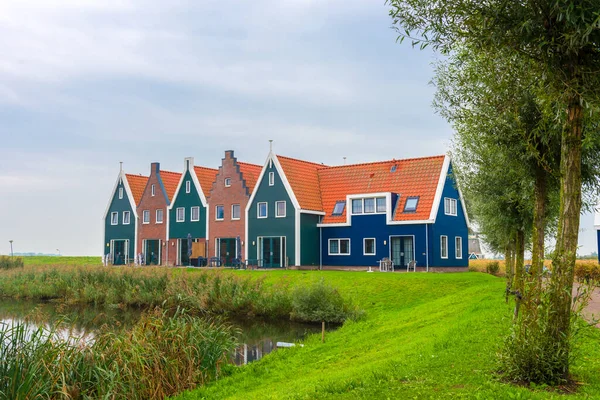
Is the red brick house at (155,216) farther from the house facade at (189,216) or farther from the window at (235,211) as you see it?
the window at (235,211)

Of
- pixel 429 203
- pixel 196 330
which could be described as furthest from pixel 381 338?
pixel 429 203

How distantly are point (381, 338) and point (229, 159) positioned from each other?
2731cm

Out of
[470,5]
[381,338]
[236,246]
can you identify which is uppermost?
[470,5]

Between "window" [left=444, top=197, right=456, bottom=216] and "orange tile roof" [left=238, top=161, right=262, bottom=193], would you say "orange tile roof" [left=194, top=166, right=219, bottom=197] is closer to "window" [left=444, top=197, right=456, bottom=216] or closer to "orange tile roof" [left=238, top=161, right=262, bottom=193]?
"orange tile roof" [left=238, top=161, right=262, bottom=193]

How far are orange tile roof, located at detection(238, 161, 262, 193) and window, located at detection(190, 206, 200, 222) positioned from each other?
4.63 metres

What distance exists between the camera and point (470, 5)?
9250 mm

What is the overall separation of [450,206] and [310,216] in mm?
8427

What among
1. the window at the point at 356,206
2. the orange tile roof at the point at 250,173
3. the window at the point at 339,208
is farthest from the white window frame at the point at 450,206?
the orange tile roof at the point at 250,173

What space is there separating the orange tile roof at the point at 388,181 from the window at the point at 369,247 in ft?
6.81

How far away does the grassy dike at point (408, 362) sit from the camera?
8133 millimetres

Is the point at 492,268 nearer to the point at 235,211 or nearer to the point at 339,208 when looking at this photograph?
the point at 339,208

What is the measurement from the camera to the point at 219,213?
4069cm

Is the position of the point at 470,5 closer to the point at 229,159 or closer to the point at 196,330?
the point at 196,330

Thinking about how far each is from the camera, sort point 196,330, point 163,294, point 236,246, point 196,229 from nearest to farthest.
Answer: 1. point 196,330
2. point 163,294
3. point 236,246
4. point 196,229
